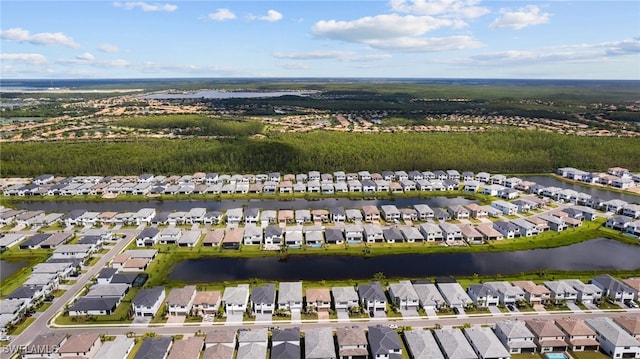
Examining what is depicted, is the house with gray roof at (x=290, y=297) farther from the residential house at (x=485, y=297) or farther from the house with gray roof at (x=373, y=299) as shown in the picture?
the residential house at (x=485, y=297)

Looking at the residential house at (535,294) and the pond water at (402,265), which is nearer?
the residential house at (535,294)

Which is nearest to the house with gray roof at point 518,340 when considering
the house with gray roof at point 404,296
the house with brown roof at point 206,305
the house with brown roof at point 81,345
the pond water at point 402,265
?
the house with gray roof at point 404,296

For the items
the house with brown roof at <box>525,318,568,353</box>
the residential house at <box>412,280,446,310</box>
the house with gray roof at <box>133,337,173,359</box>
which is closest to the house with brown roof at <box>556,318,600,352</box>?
the house with brown roof at <box>525,318,568,353</box>

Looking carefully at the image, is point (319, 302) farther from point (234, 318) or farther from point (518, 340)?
point (518, 340)

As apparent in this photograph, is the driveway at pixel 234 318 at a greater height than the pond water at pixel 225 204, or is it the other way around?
the pond water at pixel 225 204

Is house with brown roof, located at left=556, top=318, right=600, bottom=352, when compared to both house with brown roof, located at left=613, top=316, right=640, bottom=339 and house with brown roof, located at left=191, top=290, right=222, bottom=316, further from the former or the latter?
house with brown roof, located at left=191, top=290, right=222, bottom=316

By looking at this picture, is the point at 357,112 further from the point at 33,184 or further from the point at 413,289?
the point at 413,289
